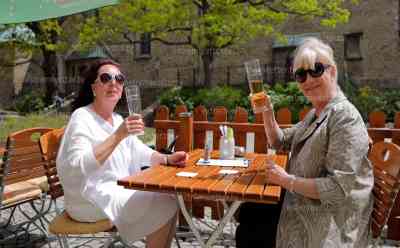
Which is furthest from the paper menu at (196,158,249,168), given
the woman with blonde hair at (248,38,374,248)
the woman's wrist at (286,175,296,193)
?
the woman's wrist at (286,175,296,193)

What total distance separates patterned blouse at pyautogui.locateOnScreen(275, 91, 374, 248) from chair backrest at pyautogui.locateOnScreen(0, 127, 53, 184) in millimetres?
2335

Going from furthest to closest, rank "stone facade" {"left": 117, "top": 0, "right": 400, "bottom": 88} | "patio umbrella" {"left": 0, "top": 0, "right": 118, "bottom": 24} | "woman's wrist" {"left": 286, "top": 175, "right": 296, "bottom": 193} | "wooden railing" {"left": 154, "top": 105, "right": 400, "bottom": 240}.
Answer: "stone facade" {"left": 117, "top": 0, "right": 400, "bottom": 88} → "wooden railing" {"left": 154, "top": 105, "right": 400, "bottom": 240} → "patio umbrella" {"left": 0, "top": 0, "right": 118, "bottom": 24} → "woman's wrist" {"left": 286, "top": 175, "right": 296, "bottom": 193}

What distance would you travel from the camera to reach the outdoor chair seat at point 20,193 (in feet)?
11.2

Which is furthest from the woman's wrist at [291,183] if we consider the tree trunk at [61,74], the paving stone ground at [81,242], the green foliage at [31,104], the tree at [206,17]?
the tree trunk at [61,74]

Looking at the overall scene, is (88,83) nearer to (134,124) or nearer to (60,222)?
(134,124)

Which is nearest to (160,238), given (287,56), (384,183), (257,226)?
(257,226)

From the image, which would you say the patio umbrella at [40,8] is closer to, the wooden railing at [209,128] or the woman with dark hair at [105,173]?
the woman with dark hair at [105,173]

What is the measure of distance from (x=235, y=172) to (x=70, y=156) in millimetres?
1095

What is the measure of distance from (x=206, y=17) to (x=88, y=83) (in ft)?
41.5

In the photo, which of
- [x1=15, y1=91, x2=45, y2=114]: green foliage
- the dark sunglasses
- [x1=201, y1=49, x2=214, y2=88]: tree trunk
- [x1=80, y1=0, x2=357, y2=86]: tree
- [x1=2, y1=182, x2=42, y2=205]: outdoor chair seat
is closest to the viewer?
the dark sunglasses

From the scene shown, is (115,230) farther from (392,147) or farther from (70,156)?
(392,147)

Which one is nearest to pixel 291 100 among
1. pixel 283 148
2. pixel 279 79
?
pixel 279 79

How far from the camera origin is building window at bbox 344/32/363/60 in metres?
23.7

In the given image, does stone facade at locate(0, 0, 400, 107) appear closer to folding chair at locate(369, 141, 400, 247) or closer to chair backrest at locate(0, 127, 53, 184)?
chair backrest at locate(0, 127, 53, 184)
